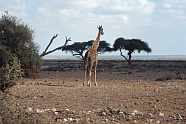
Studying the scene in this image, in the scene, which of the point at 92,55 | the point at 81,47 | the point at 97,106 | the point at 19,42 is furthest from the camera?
the point at 81,47

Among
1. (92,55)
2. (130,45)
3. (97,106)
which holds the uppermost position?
(130,45)

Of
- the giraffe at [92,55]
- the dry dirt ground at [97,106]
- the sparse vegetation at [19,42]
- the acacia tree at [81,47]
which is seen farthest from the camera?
the acacia tree at [81,47]

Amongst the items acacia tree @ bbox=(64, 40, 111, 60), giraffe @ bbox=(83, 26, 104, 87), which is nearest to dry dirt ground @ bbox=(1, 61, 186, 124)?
giraffe @ bbox=(83, 26, 104, 87)

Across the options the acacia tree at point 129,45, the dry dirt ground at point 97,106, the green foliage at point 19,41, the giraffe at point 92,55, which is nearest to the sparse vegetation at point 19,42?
the green foliage at point 19,41

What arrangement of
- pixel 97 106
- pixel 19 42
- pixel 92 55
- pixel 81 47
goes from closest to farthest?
pixel 97 106
pixel 92 55
pixel 19 42
pixel 81 47

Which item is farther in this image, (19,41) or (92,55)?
(19,41)

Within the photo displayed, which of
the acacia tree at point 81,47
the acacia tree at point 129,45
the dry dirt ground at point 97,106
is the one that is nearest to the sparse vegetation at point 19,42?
the dry dirt ground at point 97,106

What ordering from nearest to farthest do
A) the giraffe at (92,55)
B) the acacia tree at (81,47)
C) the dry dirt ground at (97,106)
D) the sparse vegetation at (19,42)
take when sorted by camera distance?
the dry dirt ground at (97,106) → the giraffe at (92,55) → the sparse vegetation at (19,42) → the acacia tree at (81,47)

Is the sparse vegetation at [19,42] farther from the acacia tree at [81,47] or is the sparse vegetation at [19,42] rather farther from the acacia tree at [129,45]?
the acacia tree at [129,45]

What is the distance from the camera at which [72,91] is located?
69.7 ft

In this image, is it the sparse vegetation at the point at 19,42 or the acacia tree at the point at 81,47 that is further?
the acacia tree at the point at 81,47

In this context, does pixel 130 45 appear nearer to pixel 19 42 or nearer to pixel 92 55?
pixel 19 42

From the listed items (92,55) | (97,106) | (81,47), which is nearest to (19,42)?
(92,55)

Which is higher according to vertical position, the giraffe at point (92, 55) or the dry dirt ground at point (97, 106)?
the giraffe at point (92, 55)
